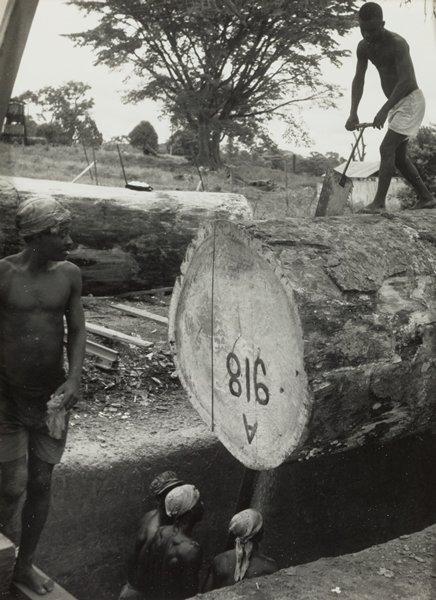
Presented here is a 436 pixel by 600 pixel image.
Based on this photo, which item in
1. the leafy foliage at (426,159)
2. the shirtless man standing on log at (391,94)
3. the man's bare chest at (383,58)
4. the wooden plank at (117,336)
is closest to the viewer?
the shirtless man standing on log at (391,94)

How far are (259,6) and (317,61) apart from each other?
2295 mm

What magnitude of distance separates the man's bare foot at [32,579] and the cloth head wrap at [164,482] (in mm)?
841

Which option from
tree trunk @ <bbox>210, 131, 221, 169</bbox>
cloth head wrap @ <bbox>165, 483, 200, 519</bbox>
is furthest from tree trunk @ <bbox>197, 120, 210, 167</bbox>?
cloth head wrap @ <bbox>165, 483, 200, 519</bbox>

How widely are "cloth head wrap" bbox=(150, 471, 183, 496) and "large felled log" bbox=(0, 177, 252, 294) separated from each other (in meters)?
2.14

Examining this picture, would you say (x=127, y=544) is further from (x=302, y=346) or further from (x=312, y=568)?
(x=302, y=346)

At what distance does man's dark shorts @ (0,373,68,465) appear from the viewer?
2637 mm

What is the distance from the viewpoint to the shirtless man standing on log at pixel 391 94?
4109mm

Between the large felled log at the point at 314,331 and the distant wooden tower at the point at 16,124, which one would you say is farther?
the distant wooden tower at the point at 16,124

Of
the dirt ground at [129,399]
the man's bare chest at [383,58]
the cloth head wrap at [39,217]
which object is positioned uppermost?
the man's bare chest at [383,58]

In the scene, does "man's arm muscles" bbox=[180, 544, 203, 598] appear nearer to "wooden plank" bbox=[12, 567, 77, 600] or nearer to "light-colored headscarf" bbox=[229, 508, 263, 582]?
"light-colored headscarf" bbox=[229, 508, 263, 582]

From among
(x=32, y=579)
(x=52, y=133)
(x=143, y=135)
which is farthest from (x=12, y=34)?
A: (x=143, y=135)

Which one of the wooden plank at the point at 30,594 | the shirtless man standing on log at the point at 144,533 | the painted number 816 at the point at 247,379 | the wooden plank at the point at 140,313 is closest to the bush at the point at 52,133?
the wooden plank at the point at 140,313

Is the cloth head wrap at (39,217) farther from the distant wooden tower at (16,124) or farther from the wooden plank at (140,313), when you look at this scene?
the distant wooden tower at (16,124)

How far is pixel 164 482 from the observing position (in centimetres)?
353
